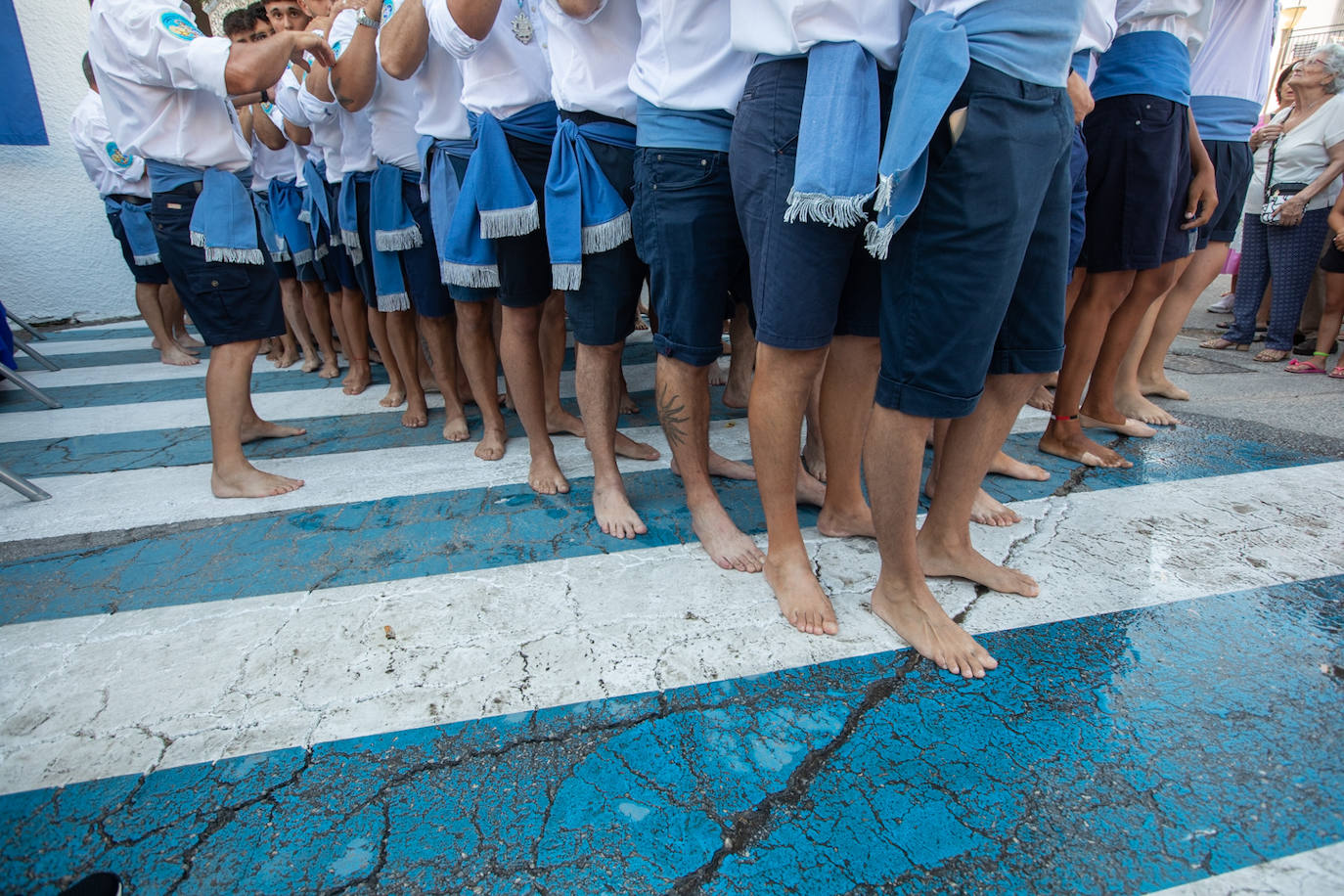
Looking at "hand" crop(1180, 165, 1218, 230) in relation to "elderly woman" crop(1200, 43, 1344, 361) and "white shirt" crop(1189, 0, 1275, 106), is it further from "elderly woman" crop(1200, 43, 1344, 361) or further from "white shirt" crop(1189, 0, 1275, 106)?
"elderly woman" crop(1200, 43, 1344, 361)

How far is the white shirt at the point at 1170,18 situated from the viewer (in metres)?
2.27

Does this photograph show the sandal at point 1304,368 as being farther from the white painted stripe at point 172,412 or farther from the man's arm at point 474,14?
the man's arm at point 474,14

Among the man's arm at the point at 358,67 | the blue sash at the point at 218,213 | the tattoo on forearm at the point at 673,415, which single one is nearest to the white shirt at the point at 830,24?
the tattoo on forearm at the point at 673,415

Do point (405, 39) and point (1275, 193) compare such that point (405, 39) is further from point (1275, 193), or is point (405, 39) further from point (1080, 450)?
point (1275, 193)

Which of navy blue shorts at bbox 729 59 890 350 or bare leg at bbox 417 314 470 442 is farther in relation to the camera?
bare leg at bbox 417 314 470 442

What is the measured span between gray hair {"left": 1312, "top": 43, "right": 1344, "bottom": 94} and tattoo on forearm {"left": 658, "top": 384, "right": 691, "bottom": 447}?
5.80 metres

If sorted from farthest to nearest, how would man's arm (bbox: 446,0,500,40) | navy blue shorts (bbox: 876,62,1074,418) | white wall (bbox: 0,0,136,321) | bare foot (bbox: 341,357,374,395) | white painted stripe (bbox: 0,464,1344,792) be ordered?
white wall (bbox: 0,0,136,321) → bare foot (bbox: 341,357,374,395) → man's arm (bbox: 446,0,500,40) → white painted stripe (bbox: 0,464,1344,792) → navy blue shorts (bbox: 876,62,1074,418)

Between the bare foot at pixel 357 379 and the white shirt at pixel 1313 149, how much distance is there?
6.15m

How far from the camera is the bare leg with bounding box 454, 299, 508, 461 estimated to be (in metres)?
2.90

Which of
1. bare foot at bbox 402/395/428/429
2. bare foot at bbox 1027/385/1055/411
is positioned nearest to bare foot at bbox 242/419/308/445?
bare foot at bbox 402/395/428/429

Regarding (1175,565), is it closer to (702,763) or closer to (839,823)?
(839,823)

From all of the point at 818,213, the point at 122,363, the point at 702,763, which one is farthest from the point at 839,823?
the point at 122,363

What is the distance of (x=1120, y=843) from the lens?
3.59ft

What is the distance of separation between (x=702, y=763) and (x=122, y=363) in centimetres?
Result: 627
